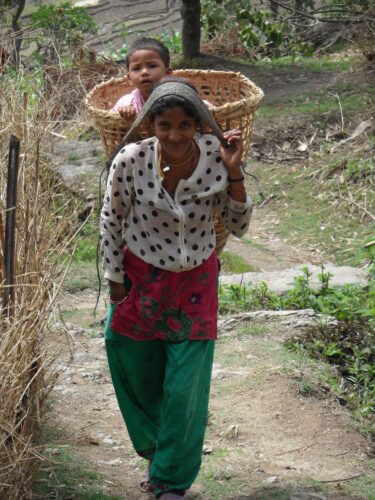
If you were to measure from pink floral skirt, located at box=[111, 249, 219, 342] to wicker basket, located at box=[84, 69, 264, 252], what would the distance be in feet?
1.31

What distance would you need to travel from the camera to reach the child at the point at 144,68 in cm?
362

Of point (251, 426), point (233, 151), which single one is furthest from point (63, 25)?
point (233, 151)

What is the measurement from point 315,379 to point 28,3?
1349cm

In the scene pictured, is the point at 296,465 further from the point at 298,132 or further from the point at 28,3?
the point at 28,3

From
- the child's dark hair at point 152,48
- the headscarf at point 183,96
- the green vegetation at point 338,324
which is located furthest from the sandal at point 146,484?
the child's dark hair at point 152,48

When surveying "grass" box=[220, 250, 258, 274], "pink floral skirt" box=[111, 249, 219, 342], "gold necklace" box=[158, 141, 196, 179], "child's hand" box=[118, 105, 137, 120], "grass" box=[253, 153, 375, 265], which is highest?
"child's hand" box=[118, 105, 137, 120]

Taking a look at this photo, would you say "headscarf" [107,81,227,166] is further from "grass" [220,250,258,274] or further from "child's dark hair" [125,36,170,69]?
"grass" [220,250,258,274]

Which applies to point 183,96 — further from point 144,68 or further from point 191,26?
point 191,26

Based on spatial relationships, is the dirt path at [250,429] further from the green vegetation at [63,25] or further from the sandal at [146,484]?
the green vegetation at [63,25]

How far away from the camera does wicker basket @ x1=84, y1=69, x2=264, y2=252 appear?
3.17 metres

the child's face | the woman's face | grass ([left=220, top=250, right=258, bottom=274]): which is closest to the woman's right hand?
the woman's face

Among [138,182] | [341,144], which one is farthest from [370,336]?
[341,144]

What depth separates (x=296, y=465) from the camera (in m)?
3.56

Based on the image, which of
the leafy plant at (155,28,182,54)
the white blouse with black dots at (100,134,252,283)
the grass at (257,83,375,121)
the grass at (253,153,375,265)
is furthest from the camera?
the leafy plant at (155,28,182,54)
